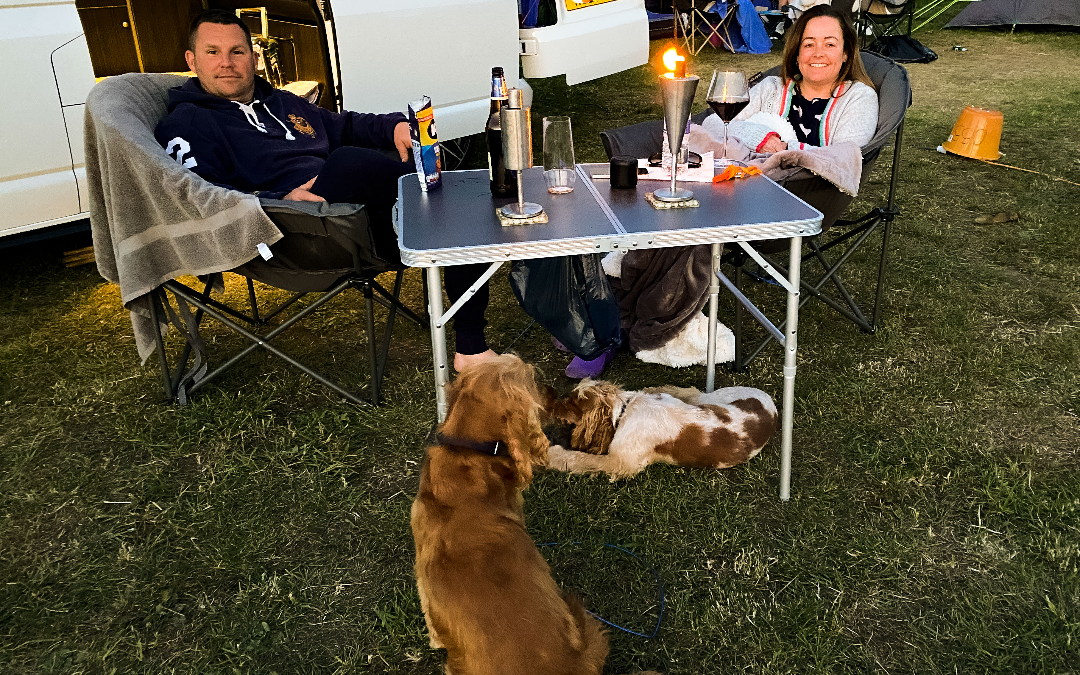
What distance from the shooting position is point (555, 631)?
167cm

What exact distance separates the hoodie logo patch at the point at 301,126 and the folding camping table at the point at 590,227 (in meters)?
1.05

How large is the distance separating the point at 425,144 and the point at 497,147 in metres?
0.26

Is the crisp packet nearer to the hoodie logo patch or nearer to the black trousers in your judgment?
the black trousers

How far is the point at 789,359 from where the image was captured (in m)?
2.48

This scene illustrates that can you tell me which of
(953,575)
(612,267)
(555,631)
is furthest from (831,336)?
(555,631)

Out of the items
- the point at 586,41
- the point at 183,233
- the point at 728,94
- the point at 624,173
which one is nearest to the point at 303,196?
the point at 183,233

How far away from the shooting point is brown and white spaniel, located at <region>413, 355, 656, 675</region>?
1.65m

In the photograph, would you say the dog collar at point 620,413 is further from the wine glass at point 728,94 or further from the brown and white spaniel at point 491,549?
the wine glass at point 728,94

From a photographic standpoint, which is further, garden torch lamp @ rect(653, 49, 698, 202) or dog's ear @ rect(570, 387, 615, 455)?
dog's ear @ rect(570, 387, 615, 455)

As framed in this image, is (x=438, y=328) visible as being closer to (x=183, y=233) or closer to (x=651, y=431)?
(x=651, y=431)

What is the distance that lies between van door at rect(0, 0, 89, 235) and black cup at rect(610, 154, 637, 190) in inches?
109

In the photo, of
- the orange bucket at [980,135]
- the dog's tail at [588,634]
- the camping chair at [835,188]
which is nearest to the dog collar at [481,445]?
the dog's tail at [588,634]

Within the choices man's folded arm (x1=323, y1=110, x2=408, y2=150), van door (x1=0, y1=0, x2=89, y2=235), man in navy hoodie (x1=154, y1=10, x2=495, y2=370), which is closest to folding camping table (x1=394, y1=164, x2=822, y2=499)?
man in navy hoodie (x1=154, y1=10, x2=495, y2=370)

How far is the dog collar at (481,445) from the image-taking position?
77.9 inches
